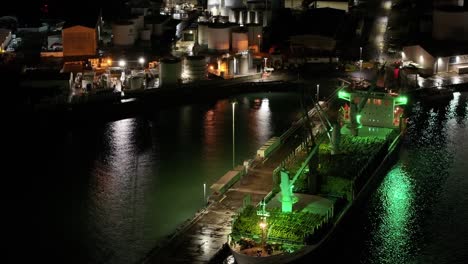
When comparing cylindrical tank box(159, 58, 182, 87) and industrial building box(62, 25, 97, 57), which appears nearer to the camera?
cylindrical tank box(159, 58, 182, 87)

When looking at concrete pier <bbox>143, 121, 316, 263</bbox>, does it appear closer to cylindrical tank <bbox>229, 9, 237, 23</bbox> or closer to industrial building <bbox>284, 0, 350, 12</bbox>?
cylindrical tank <bbox>229, 9, 237, 23</bbox>

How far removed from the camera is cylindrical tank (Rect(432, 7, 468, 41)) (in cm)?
2134

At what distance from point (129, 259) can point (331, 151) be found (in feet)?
14.6

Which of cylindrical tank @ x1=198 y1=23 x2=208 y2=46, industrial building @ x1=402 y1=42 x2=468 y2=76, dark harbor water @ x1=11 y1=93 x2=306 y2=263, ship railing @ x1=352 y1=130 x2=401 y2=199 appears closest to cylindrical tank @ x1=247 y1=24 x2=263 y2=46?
cylindrical tank @ x1=198 y1=23 x2=208 y2=46

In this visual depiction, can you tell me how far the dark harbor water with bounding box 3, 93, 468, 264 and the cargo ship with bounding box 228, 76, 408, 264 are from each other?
17.3 inches

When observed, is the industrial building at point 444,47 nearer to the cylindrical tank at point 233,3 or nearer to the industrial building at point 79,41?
the cylindrical tank at point 233,3

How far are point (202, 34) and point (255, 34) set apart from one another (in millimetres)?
1619

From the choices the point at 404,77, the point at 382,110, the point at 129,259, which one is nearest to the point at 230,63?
the point at 404,77

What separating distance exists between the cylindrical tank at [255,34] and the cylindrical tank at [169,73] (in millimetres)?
4128

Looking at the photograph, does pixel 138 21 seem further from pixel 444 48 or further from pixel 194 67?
pixel 444 48

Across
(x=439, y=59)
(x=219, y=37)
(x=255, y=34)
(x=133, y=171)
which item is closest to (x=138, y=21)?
(x=219, y=37)

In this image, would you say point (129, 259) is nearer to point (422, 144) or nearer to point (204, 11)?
point (422, 144)

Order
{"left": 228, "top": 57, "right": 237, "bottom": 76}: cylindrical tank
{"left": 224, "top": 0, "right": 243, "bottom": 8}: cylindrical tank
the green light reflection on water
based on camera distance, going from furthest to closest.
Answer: {"left": 224, "top": 0, "right": 243, "bottom": 8}: cylindrical tank, {"left": 228, "top": 57, "right": 237, "bottom": 76}: cylindrical tank, the green light reflection on water

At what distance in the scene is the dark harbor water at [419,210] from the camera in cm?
1000
